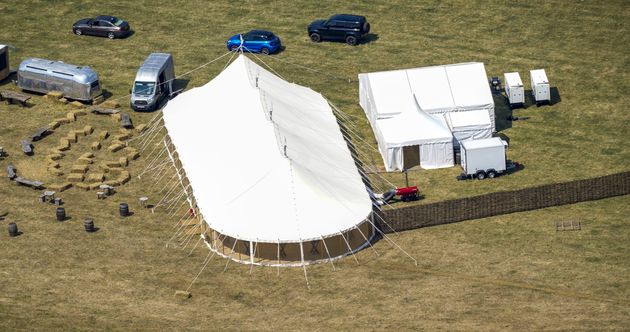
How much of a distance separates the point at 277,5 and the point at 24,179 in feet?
94.6

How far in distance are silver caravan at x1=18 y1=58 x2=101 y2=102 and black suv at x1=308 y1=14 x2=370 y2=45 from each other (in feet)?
50.3

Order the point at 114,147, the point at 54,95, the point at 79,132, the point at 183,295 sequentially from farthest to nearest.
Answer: the point at 54,95 < the point at 79,132 < the point at 114,147 < the point at 183,295

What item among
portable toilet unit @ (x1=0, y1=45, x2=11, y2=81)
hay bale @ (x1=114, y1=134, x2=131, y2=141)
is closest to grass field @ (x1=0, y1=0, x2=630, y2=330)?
portable toilet unit @ (x1=0, y1=45, x2=11, y2=81)

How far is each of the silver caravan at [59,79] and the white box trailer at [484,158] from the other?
23661 millimetres

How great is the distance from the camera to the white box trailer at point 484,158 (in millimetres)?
73875

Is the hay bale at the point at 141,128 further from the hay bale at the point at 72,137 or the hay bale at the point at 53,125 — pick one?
the hay bale at the point at 53,125

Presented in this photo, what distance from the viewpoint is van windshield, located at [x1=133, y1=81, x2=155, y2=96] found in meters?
82.4

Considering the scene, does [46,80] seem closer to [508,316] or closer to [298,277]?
[298,277]

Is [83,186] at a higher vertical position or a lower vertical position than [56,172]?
lower

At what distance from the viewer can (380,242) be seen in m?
67.5

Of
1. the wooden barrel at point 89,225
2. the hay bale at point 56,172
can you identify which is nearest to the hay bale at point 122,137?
the hay bale at point 56,172

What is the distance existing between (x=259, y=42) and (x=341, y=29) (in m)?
5.46

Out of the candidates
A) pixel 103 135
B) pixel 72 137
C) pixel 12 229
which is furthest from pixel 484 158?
pixel 12 229

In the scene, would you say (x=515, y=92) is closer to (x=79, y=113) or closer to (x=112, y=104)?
(x=112, y=104)
